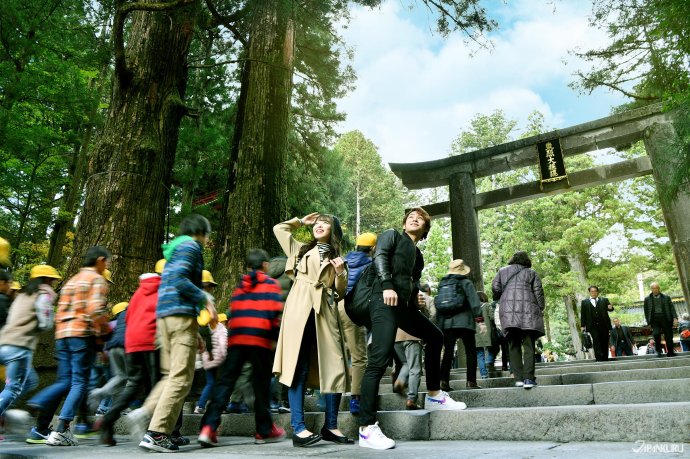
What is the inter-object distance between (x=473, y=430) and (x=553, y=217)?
22.3 metres

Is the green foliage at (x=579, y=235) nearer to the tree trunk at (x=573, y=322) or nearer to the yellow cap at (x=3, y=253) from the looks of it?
the tree trunk at (x=573, y=322)

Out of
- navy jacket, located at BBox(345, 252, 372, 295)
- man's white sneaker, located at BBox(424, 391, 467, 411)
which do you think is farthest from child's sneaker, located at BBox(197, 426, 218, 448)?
navy jacket, located at BBox(345, 252, 372, 295)

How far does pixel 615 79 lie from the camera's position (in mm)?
11727

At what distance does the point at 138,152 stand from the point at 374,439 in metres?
4.79

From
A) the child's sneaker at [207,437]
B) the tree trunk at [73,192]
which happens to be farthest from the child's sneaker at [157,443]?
the tree trunk at [73,192]

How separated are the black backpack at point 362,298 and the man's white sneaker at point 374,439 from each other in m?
0.81

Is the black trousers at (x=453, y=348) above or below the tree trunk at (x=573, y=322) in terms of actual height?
below

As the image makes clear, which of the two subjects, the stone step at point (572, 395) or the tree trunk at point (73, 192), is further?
the tree trunk at point (73, 192)

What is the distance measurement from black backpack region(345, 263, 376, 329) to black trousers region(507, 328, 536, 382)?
2076mm

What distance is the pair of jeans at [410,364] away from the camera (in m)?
4.76

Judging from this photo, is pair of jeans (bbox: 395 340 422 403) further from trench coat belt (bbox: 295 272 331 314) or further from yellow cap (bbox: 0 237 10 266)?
yellow cap (bbox: 0 237 10 266)

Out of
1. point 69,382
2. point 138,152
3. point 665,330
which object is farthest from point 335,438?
point 665,330

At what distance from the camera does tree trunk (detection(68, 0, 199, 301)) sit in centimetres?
604

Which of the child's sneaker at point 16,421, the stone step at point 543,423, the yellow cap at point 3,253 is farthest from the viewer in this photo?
the yellow cap at point 3,253
